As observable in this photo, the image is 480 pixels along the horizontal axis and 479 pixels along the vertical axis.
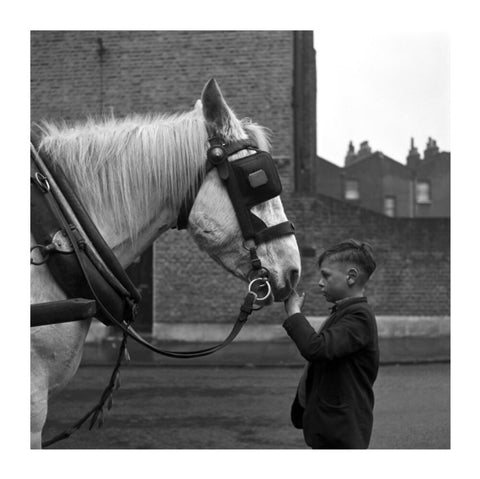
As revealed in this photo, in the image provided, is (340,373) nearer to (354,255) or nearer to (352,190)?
(354,255)

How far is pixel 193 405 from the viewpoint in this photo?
7.26 m

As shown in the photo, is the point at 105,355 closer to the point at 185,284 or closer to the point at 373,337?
the point at 185,284

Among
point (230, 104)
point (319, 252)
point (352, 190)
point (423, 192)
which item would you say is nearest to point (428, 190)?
point (423, 192)

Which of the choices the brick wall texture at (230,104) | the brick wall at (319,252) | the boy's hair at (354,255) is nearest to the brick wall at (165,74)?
the brick wall texture at (230,104)

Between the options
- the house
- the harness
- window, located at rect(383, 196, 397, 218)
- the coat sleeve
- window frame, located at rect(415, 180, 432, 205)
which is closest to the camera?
the harness

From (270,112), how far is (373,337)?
411 inches

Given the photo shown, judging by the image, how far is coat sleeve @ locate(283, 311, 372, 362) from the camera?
8.66 feet

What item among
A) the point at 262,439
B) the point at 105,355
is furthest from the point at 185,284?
the point at 262,439

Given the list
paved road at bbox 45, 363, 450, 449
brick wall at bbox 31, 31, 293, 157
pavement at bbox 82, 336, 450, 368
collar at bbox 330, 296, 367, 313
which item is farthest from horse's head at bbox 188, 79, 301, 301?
brick wall at bbox 31, 31, 293, 157

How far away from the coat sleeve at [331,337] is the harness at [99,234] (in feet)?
0.57

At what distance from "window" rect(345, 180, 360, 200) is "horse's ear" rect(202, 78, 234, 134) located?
41.0 m

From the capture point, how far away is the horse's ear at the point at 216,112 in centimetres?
265

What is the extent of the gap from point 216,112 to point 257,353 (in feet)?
29.6

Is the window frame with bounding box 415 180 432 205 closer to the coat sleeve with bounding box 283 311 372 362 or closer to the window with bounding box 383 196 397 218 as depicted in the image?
the window with bounding box 383 196 397 218
